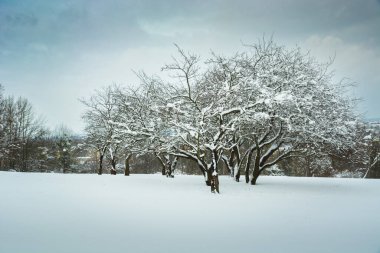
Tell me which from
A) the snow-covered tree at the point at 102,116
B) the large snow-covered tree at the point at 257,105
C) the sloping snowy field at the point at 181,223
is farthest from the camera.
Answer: the snow-covered tree at the point at 102,116

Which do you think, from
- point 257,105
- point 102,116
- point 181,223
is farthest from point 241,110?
point 102,116

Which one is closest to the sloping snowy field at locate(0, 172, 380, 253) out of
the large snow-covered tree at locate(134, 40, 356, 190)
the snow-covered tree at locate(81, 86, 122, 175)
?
the large snow-covered tree at locate(134, 40, 356, 190)

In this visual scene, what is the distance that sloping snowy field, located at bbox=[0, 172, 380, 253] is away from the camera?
6.39 metres

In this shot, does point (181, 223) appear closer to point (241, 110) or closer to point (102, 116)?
point (241, 110)

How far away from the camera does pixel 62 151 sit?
2093 inches

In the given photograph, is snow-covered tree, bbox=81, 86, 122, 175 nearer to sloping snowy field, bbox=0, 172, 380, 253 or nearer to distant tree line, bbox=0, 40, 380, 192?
distant tree line, bbox=0, 40, 380, 192

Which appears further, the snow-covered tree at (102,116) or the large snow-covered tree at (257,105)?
the snow-covered tree at (102,116)

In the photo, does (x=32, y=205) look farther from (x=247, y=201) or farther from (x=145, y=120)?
(x=145, y=120)

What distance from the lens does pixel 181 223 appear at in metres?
8.36

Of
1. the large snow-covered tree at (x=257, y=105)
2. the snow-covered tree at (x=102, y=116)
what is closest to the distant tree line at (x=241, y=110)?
the large snow-covered tree at (x=257, y=105)

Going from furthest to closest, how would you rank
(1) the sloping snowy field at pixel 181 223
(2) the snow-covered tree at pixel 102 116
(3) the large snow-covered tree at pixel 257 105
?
(2) the snow-covered tree at pixel 102 116
(3) the large snow-covered tree at pixel 257 105
(1) the sloping snowy field at pixel 181 223

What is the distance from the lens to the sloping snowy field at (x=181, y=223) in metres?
6.39

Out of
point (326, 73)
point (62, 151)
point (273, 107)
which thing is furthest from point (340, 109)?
point (62, 151)

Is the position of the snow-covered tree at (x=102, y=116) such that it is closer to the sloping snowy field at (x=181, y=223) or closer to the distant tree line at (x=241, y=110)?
the distant tree line at (x=241, y=110)
